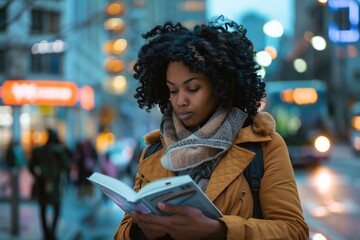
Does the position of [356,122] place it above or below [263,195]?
below

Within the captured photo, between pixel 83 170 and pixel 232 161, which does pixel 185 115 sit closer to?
pixel 232 161

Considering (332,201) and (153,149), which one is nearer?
(153,149)

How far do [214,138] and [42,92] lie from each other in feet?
96.2


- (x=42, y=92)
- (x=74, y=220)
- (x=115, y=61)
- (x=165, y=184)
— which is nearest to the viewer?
(x=165, y=184)

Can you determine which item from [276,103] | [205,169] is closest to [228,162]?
[205,169]

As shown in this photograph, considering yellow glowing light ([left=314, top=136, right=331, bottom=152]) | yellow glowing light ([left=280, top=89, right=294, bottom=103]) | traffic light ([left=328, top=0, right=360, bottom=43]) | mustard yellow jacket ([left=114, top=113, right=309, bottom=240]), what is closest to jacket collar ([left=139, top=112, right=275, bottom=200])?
mustard yellow jacket ([left=114, top=113, right=309, bottom=240])

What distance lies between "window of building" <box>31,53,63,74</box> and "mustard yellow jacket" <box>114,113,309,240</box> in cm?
3487

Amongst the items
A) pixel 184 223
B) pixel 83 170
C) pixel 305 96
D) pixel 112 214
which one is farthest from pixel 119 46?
pixel 184 223

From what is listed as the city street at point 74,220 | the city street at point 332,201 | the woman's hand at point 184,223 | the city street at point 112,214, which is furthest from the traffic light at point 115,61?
the woman's hand at point 184,223

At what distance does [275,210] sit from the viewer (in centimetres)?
217

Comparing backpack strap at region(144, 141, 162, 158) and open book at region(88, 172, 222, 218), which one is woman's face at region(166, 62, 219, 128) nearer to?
backpack strap at region(144, 141, 162, 158)

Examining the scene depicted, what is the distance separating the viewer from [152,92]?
267cm

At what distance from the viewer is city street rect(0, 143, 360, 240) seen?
31.6 ft

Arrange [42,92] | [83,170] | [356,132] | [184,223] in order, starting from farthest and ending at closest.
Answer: [356,132]
[42,92]
[83,170]
[184,223]
